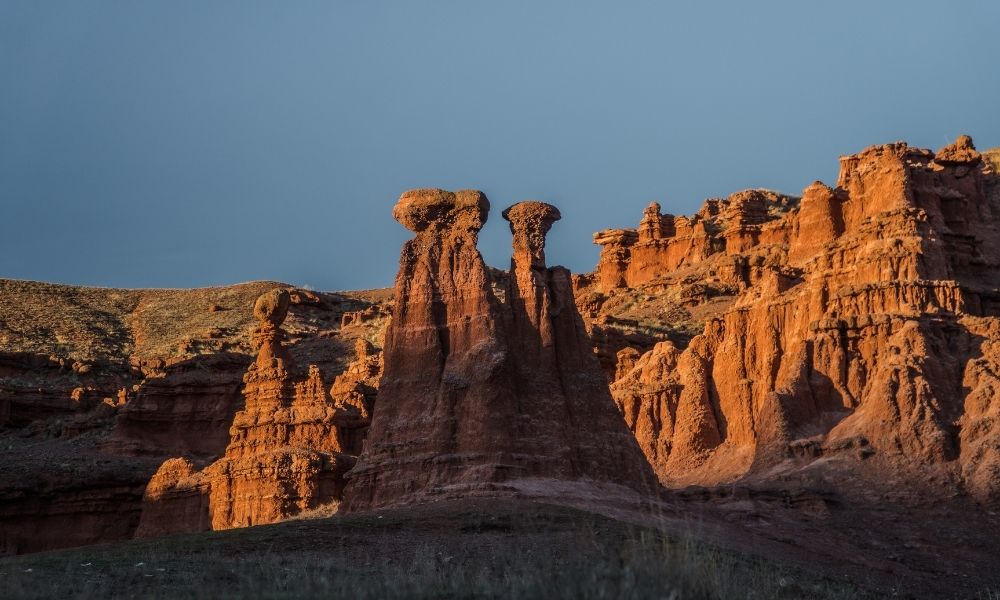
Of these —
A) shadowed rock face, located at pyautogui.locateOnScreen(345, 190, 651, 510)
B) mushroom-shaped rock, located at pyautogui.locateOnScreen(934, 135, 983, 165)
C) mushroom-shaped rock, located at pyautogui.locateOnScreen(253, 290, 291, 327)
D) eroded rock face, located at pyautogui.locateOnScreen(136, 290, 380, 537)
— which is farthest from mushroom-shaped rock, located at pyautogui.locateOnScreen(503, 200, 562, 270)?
mushroom-shaped rock, located at pyautogui.locateOnScreen(934, 135, 983, 165)

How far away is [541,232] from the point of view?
4200 centimetres

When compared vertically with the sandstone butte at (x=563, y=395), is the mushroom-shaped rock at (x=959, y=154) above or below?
above

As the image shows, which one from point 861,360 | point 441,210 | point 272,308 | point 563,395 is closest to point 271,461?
point 441,210

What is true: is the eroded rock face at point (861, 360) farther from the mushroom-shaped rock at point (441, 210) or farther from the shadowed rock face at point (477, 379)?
the mushroom-shaped rock at point (441, 210)

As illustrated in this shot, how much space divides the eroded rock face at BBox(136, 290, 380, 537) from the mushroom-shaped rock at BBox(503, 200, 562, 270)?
34.8 ft

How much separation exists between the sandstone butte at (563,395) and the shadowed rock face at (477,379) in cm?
6

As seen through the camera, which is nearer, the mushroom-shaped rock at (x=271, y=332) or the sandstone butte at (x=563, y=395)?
the sandstone butte at (x=563, y=395)

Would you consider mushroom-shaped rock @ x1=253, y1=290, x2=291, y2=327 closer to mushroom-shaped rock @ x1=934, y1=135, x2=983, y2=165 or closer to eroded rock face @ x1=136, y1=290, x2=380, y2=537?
eroded rock face @ x1=136, y1=290, x2=380, y2=537

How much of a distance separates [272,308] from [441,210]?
21820 mm

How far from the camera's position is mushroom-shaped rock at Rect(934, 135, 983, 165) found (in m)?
71.1

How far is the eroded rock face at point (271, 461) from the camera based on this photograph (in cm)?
4694

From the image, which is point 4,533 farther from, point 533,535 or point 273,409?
point 533,535

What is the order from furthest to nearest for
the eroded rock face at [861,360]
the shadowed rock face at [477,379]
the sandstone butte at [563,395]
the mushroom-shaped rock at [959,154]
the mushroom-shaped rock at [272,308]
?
the mushroom-shaped rock at [959,154] → the mushroom-shaped rock at [272,308] → the eroded rock face at [861,360] → the sandstone butte at [563,395] → the shadowed rock face at [477,379]

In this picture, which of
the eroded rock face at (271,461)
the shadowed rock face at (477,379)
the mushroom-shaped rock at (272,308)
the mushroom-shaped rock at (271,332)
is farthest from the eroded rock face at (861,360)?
the mushroom-shaped rock at (272,308)
